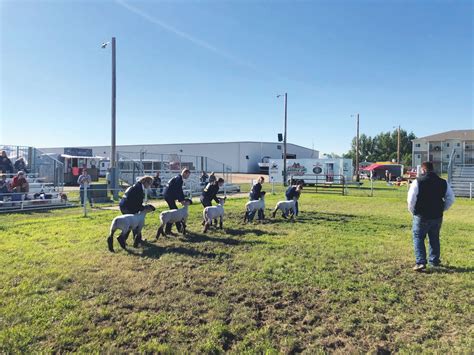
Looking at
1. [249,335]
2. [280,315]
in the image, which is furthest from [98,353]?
[280,315]

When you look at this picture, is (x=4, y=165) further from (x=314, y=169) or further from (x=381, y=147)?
(x=381, y=147)

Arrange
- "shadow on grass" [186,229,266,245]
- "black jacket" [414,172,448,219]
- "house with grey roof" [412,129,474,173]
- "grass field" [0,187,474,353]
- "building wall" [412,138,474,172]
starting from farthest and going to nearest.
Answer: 1. "house with grey roof" [412,129,474,173]
2. "building wall" [412,138,474,172]
3. "shadow on grass" [186,229,266,245]
4. "black jacket" [414,172,448,219]
5. "grass field" [0,187,474,353]

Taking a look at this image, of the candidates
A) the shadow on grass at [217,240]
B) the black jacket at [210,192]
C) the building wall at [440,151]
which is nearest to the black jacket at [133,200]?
the shadow on grass at [217,240]

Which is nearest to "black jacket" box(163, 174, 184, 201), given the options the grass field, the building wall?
the grass field

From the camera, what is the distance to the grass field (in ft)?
12.2

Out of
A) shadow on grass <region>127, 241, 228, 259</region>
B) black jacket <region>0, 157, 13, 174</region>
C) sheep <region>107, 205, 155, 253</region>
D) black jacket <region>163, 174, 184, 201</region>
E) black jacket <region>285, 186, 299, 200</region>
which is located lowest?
shadow on grass <region>127, 241, 228, 259</region>

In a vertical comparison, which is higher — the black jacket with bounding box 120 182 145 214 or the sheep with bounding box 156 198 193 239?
the black jacket with bounding box 120 182 145 214

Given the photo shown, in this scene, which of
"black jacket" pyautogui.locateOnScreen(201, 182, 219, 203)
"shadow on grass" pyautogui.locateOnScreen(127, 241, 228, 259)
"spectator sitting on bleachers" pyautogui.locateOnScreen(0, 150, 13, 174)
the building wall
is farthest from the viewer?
the building wall

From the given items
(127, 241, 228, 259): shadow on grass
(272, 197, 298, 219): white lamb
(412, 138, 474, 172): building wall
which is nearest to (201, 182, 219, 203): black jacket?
(272, 197, 298, 219): white lamb

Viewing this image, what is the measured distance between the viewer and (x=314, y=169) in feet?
117

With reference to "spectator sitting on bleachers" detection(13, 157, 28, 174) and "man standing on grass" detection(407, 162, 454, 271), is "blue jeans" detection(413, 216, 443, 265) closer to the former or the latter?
"man standing on grass" detection(407, 162, 454, 271)

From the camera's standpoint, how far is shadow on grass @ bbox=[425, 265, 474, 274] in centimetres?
594

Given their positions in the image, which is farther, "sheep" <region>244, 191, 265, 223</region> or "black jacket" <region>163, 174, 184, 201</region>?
"sheep" <region>244, 191, 265, 223</region>

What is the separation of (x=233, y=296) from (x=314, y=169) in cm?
3181
